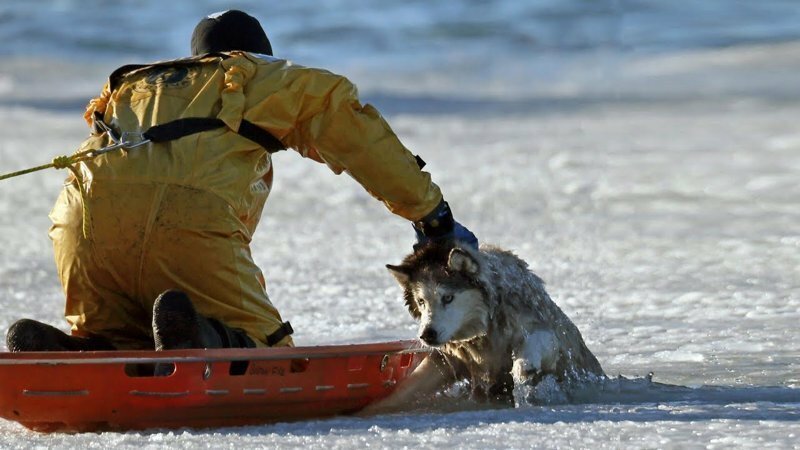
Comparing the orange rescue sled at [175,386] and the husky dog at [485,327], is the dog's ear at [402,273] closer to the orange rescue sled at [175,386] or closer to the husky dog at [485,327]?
the husky dog at [485,327]

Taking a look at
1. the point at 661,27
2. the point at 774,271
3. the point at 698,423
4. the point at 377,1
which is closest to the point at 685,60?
the point at 661,27

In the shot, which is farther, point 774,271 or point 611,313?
point 774,271

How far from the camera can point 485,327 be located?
4141mm

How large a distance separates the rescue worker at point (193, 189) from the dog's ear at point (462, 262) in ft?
0.45

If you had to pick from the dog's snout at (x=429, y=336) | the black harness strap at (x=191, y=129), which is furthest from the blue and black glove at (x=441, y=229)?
the black harness strap at (x=191, y=129)

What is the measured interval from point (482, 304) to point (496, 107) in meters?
8.13

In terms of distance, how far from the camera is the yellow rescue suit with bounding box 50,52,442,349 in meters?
3.62

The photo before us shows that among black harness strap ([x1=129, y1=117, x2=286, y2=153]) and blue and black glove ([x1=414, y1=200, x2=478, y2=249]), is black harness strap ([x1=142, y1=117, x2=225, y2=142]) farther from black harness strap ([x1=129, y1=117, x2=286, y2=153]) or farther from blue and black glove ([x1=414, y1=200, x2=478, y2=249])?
blue and black glove ([x1=414, y1=200, x2=478, y2=249])

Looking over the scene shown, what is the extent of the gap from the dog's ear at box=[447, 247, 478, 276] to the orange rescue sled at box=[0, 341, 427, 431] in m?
0.35

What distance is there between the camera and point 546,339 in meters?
4.14

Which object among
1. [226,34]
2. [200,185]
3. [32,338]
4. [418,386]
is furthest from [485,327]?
[32,338]

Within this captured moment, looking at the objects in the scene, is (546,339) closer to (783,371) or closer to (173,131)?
(783,371)

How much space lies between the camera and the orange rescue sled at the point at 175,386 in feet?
11.0

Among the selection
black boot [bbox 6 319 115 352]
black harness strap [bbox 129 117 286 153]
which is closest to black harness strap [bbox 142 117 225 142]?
black harness strap [bbox 129 117 286 153]
